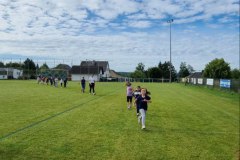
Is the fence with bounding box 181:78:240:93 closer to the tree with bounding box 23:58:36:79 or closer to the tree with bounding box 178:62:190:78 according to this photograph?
the tree with bounding box 23:58:36:79

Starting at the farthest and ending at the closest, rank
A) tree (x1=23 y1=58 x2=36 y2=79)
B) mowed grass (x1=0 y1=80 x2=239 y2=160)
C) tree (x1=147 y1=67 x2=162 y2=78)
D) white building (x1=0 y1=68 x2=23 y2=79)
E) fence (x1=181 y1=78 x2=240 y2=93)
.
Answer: tree (x1=147 y1=67 x2=162 y2=78) < tree (x1=23 y1=58 x2=36 y2=79) < white building (x1=0 y1=68 x2=23 y2=79) < fence (x1=181 y1=78 x2=240 y2=93) < mowed grass (x1=0 y1=80 x2=239 y2=160)

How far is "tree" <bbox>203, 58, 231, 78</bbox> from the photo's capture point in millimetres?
120062

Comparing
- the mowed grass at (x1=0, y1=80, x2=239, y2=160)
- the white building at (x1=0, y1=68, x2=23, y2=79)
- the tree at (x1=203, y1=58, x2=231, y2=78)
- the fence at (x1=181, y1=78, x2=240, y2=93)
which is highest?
the tree at (x1=203, y1=58, x2=231, y2=78)

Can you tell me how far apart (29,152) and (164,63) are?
122m

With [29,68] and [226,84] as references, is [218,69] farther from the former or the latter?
[226,84]

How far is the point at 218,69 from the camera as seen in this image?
398 ft

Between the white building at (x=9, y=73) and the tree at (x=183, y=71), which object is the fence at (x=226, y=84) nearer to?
the white building at (x=9, y=73)

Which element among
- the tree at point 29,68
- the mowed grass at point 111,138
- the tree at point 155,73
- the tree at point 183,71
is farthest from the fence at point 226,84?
the tree at point 183,71

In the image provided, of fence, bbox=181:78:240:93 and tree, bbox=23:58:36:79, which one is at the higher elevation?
tree, bbox=23:58:36:79

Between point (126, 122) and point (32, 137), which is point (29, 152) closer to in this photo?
point (32, 137)

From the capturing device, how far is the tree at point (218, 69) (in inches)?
4727

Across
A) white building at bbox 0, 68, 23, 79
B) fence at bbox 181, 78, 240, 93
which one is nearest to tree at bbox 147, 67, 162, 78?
white building at bbox 0, 68, 23, 79

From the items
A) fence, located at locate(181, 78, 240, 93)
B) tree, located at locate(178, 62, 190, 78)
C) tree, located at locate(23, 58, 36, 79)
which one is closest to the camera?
fence, located at locate(181, 78, 240, 93)

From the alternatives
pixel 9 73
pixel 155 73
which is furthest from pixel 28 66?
pixel 155 73
